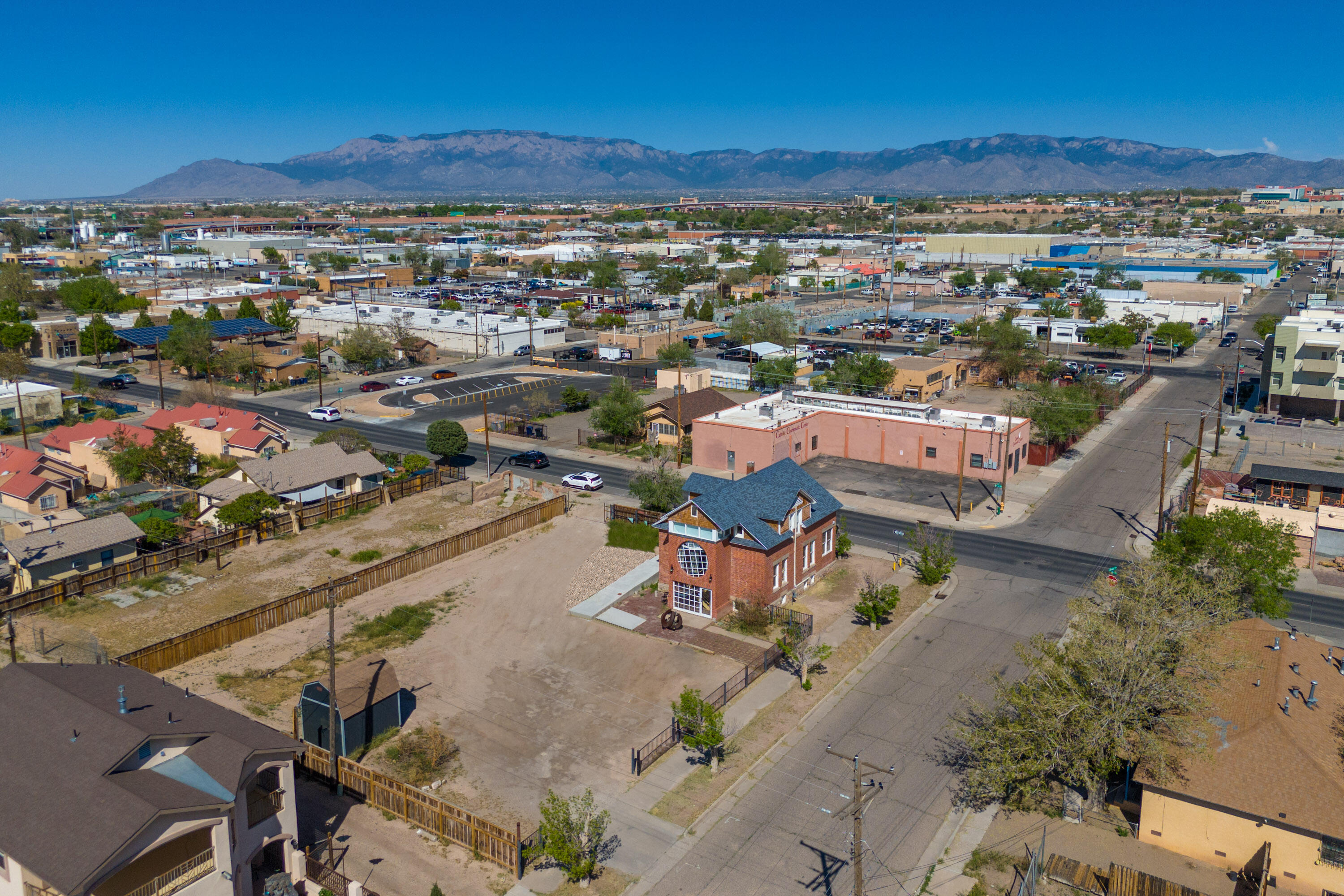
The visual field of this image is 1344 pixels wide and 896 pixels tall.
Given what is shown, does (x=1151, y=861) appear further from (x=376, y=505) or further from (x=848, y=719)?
(x=376, y=505)

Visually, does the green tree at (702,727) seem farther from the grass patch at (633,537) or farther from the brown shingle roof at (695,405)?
the brown shingle roof at (695,405)

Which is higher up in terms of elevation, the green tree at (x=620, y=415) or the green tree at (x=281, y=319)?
the green tree at (x=281, y=319)

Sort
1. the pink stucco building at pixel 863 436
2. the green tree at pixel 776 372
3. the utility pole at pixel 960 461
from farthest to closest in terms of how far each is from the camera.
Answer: the green tree at pixel 776 372, the pink stucco building at pixel 863 436, the utility pole at pixel 960 461

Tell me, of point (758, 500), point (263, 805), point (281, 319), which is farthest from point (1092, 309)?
point (263, 805)

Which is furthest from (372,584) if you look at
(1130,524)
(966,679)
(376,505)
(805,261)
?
(805,261)

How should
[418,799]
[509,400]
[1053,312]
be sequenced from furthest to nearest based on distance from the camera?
[1053,312], [509,400], [418,799]

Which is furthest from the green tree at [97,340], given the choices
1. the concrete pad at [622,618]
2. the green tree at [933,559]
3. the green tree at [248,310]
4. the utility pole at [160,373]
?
the green tree at [933,559]

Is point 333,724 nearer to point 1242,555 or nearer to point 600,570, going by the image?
point 600,570
